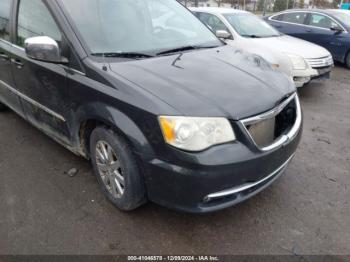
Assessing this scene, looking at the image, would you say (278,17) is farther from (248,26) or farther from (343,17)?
(248,26)

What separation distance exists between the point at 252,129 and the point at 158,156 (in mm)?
675

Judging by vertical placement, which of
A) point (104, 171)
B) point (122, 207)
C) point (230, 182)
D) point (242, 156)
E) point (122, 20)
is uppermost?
point (122, 20)

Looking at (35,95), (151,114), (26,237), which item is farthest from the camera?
(35,95)

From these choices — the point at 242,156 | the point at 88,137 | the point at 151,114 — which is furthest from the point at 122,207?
the point at 242,156

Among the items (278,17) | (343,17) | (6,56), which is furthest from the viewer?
(278,17)

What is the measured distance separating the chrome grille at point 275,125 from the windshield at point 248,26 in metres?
3.94

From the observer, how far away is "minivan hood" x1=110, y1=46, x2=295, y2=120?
6.82 ft

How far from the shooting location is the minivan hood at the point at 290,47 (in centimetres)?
576

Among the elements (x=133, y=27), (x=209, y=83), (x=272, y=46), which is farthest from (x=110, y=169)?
(x=272, y=46)

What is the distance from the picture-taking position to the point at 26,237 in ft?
7.70

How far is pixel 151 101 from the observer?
2045mm

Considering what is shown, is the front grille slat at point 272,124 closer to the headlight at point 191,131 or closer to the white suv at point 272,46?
the headlight at point 191,131

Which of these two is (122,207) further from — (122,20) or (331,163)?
(331,163)

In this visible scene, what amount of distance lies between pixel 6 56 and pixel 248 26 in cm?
479
